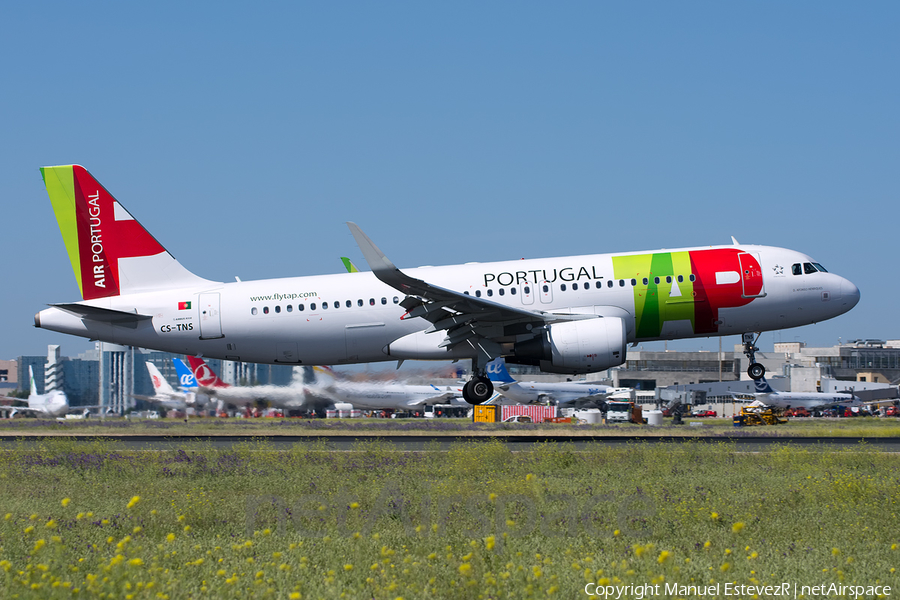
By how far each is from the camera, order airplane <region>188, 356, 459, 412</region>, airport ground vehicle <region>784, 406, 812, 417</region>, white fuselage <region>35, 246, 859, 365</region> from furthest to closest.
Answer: airport ground vehicle <region>784, 406, 812, 417</region> < airplane <region>188, 356, 459, 412</region> < white fuselage <region>35, 246, 859, 365</region>

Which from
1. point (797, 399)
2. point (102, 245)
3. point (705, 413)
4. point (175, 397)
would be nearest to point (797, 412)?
point (797, 399)

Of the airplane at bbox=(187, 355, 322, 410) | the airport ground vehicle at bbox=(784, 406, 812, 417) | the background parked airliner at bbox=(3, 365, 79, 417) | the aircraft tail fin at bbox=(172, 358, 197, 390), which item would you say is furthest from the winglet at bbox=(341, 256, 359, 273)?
the airport ground vehicle at bbox=(784, 406, 812, 417)

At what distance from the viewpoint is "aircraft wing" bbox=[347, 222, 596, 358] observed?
2467 centimetres

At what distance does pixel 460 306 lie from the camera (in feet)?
83.5

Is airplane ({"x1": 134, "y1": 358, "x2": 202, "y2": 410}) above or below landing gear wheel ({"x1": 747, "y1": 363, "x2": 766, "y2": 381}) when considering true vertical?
below

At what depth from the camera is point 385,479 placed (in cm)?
1510

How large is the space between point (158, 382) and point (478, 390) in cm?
3929

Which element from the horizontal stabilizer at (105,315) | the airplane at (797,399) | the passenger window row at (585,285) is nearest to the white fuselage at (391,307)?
the passenger window row at (585,285)

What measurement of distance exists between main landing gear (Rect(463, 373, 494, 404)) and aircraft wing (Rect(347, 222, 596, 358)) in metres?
1.01

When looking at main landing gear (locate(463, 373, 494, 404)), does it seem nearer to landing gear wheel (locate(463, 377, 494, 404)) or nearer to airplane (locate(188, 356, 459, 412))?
landing gear wheel (locate(463, 377, 494, 404))

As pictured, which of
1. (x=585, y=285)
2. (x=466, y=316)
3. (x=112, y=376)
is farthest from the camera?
(x=112, y=376)

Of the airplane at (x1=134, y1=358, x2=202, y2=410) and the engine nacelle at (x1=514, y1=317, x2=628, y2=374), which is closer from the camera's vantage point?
the engine nacelle at (x1=514, y1=317, x2=628, y2=374)

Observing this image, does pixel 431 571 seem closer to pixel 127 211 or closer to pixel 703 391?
pixel 127 211

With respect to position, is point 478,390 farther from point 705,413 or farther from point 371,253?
point 705,413
